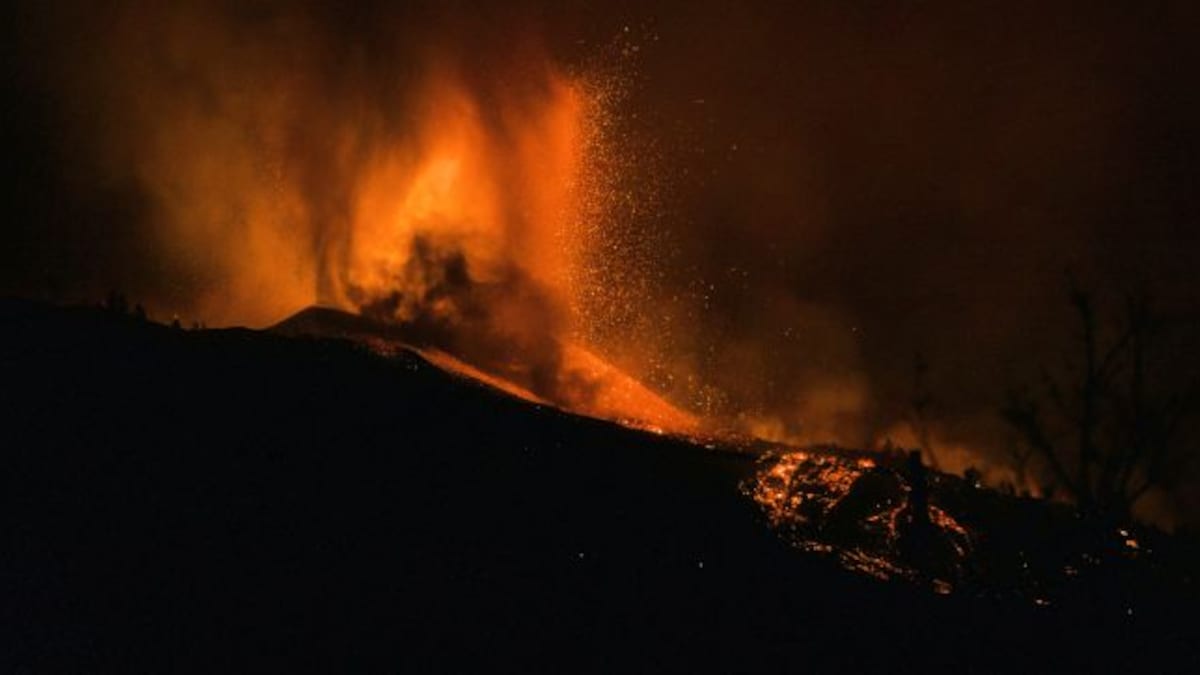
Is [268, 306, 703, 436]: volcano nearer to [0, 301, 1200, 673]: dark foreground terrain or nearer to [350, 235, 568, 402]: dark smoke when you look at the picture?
[350, 235, 568, 402]: dark smoke

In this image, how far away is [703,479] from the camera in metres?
10.2

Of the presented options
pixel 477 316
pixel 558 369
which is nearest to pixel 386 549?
pixel 558 369

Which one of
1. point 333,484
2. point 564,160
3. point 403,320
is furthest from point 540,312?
point 333,484

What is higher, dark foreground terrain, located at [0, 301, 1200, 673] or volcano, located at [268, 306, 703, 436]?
volcano, located at [268, 306, 703, 436]

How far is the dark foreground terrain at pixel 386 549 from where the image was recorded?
754 centimetres

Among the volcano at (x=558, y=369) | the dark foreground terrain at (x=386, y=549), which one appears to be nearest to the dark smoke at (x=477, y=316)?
the volcano at (x=558, y=369)

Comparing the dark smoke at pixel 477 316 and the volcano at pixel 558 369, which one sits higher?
the dark smoke at pixel 477 316

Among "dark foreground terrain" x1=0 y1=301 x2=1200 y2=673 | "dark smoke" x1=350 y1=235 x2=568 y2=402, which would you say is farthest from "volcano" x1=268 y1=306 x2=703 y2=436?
"dark foreground terrain" x1=0 y1=301 x2=1200 y2=673

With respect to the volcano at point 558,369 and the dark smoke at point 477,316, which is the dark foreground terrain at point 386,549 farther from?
the dark smoke at point 477,316

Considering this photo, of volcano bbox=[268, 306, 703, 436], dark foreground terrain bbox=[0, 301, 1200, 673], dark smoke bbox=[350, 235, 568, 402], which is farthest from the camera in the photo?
dark smoke bbox=[350, 235, 568, 402]

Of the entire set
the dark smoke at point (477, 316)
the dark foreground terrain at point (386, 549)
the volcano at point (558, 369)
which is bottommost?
the dark foreground terrain at point (386, 549)

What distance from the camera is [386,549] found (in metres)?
8.45

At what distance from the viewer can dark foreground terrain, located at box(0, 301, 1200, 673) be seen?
7.54m

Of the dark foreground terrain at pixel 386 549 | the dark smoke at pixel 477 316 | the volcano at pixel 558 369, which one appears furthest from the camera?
the dark smoke at pixel 477 316
